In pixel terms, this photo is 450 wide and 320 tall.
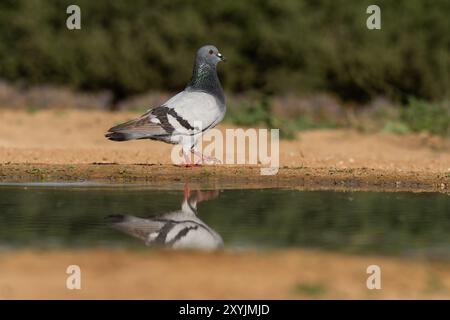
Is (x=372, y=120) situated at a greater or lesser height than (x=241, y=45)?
lesser

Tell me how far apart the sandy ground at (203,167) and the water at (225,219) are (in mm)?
989

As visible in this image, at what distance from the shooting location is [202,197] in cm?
1220

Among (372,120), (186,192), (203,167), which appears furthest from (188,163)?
(372,120)

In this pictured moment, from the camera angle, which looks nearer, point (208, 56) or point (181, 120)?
point (181, 120)

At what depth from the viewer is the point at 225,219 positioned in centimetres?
1056

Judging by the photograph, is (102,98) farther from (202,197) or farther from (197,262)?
(197,262)

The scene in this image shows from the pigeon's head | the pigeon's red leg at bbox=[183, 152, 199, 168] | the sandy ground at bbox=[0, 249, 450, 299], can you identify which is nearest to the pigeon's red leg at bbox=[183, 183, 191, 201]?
the pigeon's red leg at bbox=[183, 152, 199, 168]

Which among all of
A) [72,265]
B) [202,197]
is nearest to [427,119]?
[202,197]

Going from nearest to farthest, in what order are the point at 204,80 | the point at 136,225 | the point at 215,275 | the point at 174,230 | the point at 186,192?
the point at 215,275 → the point at 174,230 → the point at 136,225 → the point at 186,192 → the point at 204,80

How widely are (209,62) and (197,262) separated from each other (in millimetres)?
6777

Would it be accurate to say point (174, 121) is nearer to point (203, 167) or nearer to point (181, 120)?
point (181, 120)

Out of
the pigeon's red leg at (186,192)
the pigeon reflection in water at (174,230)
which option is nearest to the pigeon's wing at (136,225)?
the pigeon reflection in water at (174,230)

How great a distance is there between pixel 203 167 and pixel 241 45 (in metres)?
15.6

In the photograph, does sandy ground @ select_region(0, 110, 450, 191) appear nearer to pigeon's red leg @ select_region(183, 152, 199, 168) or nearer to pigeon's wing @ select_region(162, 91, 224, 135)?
pigeon's red leg @ select_region(183, 152, 199, 168)
